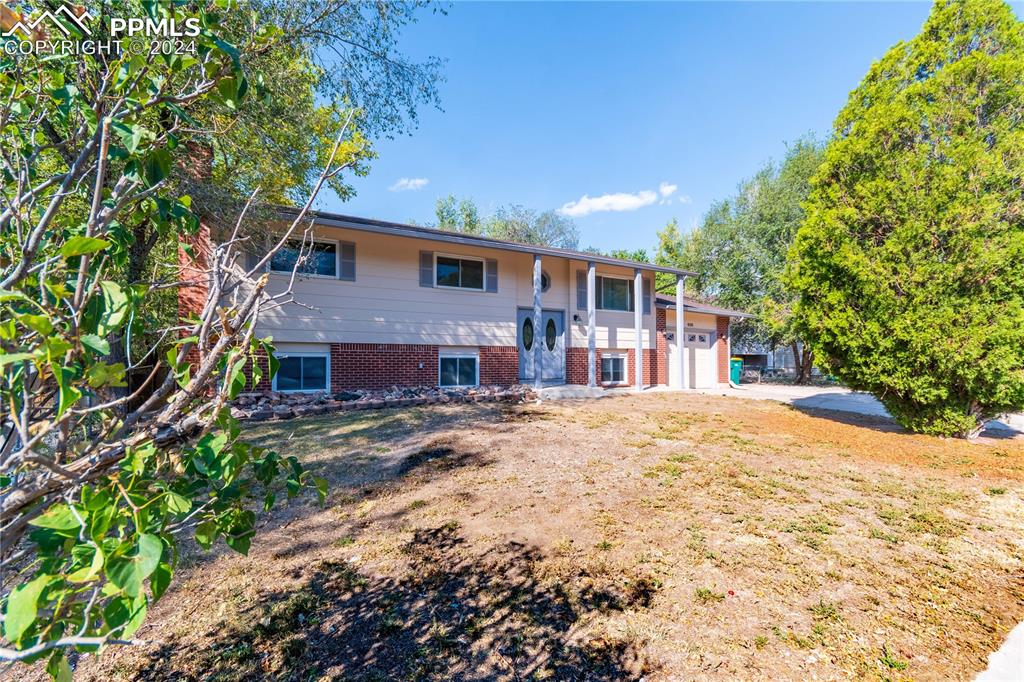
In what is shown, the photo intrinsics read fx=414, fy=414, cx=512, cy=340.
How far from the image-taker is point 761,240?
71.2 ft

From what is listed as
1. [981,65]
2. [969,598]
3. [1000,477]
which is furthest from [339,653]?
[981,65]

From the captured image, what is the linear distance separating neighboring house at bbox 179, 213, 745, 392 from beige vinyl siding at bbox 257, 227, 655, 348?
0.09ft

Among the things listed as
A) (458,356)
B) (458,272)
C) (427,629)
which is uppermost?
(458,272)

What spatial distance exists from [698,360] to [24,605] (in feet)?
60.6

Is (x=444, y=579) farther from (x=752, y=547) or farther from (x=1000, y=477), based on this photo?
(x=1000, y=477)

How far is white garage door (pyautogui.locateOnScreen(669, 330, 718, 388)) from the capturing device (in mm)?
16281

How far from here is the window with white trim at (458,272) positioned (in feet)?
38.0

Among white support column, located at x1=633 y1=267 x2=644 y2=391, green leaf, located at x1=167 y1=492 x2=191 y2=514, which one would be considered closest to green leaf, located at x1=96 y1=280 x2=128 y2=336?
green leaf, located at x1=167 y1=492 x2=191 y2=514

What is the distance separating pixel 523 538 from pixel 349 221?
8.68m

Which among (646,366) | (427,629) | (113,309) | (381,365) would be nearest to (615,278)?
(646,366)

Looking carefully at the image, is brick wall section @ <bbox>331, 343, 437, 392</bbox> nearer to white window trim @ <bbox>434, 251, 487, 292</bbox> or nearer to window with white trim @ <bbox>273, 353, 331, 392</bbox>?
window with white trim @ <bbox>273, 353, 331, 392</bbox>

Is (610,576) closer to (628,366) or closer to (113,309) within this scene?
(113,309)

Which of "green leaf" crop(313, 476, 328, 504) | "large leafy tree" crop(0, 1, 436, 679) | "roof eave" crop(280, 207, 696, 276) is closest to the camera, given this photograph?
"large leafy tree" crop(0, 1, 436, 679)

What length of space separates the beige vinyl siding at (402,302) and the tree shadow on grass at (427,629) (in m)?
7.79
